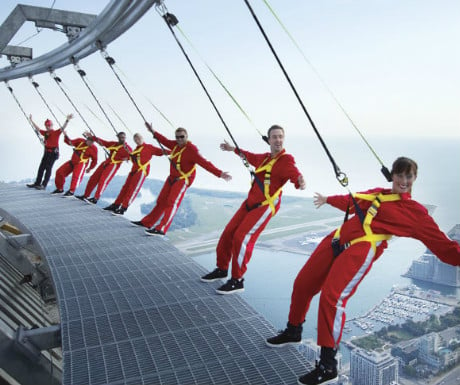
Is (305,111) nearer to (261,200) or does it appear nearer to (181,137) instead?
(261,200)

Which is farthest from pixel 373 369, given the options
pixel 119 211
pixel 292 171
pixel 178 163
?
pixel 119 211

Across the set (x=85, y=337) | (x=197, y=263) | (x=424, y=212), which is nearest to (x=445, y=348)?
(x=197, y=263)

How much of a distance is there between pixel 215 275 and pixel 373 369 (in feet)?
9.04

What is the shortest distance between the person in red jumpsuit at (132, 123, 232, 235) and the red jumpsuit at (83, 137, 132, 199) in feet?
6.99

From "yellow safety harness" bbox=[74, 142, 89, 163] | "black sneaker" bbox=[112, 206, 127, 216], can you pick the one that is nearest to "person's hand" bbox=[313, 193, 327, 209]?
"black sneaker" bbox=[112, 206, 127, 216]

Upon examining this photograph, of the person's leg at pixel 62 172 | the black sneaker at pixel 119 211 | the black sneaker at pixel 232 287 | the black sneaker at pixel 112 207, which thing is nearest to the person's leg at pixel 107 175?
the black sneaker at pixel 112 207

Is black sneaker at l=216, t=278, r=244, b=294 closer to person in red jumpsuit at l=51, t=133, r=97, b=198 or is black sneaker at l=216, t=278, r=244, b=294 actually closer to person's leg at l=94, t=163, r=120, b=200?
person's leg at l=94, t=163, r=120, b=200

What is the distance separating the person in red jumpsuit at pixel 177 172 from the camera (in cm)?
486

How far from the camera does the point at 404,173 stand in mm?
2234

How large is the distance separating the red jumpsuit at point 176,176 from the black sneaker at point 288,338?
2.32m

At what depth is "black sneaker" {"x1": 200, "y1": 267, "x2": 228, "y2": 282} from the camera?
3.75 m

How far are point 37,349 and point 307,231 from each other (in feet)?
88.5

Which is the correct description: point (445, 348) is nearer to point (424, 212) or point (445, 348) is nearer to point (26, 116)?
point (424, 212)

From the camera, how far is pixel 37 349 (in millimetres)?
2924
